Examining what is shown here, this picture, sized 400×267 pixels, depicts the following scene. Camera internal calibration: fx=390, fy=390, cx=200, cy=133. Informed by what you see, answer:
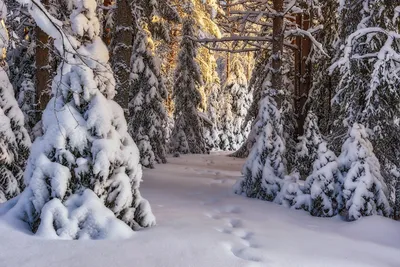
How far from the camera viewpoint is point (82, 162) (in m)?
4.80

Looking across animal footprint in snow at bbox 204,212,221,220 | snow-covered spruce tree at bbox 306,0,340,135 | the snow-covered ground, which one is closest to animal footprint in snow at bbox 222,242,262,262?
the snow-covered ground

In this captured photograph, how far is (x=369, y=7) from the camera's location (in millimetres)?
7512

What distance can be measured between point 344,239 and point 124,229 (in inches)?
122

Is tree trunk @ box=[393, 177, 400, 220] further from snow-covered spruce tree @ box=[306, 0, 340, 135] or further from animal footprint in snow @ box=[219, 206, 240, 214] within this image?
snow-covered spruce tree @ box=[306, 0, 340, 135]

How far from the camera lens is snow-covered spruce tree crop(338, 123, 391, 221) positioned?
6.52m

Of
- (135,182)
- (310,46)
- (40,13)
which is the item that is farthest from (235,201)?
(310,46)

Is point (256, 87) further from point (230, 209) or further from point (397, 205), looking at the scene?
point (397, 205)

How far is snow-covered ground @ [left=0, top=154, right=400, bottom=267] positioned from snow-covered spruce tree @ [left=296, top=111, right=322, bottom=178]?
1643mm

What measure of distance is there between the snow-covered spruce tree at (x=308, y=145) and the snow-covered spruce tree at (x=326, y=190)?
1.36 ft

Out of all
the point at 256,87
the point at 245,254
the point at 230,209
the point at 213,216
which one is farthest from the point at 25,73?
the point at 245,254

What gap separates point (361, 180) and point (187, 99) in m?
13.9

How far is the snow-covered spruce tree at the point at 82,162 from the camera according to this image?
15.0 ft

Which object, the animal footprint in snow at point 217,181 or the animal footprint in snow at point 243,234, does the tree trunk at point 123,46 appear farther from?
the animal footprint in snow at point 243,234

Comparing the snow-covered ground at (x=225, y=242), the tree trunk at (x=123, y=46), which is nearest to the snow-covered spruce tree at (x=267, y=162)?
the snow-covered ground at (x=225, y=242)
